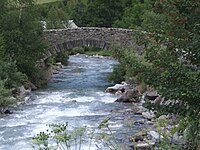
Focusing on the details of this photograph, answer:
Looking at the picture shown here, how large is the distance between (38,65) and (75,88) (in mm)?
4319

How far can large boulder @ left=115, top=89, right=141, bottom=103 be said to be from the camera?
22625mm

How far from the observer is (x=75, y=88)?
1083 inches

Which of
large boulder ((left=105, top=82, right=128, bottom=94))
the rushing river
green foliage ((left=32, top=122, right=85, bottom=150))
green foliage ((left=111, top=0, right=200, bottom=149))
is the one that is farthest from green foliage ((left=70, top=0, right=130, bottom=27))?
green foliage ((left=32, top=122, right=85, bottom=150))

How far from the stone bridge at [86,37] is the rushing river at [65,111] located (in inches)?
92.5

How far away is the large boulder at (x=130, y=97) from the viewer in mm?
22625

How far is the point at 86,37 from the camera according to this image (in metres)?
30.1

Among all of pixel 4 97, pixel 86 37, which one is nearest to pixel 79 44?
pixel 86 37

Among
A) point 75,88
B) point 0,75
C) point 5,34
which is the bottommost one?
point 75,88

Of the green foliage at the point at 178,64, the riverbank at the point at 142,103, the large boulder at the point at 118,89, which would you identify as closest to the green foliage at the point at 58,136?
the green foliage at the point at 178,64

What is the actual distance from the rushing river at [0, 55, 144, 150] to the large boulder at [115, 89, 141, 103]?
529mm

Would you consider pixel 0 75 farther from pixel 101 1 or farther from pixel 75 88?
pixel 101 1

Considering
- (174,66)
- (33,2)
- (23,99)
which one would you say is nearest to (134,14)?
(33,2)

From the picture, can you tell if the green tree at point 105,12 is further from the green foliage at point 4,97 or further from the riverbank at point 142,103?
the green foliage at point 4,97

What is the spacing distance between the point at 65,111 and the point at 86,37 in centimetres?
1094
